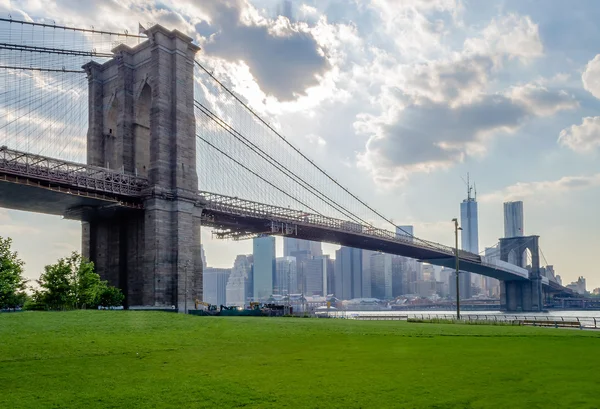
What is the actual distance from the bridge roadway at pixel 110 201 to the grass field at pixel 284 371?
29782 millimetres

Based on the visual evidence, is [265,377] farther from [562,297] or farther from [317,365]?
[562,297]

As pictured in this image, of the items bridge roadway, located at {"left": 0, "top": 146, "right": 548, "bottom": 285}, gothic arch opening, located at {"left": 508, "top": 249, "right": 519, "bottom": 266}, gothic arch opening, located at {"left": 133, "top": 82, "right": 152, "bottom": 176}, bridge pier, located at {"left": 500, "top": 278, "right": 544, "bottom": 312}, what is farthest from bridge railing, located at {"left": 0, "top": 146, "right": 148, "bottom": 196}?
gothic arch opening, located at {"left": 508, "top": 249, "right": 519, "bottom": 266}

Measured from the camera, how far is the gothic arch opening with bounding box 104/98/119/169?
6544cm

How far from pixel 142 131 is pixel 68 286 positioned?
2453 cm

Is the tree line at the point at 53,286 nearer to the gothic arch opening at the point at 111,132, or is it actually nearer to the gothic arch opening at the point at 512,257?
the gothic arch opening at the point at 111,132

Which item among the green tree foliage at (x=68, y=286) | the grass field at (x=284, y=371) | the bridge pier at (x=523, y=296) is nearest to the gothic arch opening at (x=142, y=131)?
the green tree foliage at (x=68, y=286)

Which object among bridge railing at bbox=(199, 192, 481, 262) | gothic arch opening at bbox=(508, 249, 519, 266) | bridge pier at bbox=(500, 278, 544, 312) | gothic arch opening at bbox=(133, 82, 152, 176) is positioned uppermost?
gothic arch opening at bbox=(133, 82, 152, 176)

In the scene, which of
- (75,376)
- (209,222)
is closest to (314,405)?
(75,376)

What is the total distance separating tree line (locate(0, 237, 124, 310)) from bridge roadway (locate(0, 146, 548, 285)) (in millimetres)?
7142

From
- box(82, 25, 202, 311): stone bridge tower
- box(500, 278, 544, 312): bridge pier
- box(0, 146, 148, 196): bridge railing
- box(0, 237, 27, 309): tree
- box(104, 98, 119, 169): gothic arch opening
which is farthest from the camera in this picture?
box(500, 278, 544, 312): bridge pier

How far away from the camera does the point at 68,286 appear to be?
152 ft

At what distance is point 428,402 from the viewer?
1058cm

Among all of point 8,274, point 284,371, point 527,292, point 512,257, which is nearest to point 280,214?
point 8,274

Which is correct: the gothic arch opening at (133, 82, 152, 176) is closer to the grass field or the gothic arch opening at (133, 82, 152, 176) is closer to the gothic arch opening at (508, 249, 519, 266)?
the grass field
